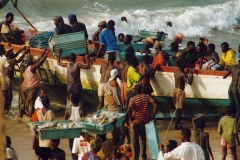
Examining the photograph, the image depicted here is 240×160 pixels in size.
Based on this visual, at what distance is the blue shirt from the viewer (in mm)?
12898

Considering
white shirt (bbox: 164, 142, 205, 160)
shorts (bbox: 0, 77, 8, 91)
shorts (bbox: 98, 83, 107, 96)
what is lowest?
white shirt (bbox: 164, 142, 205, 160)

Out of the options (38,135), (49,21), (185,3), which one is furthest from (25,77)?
(185,3)

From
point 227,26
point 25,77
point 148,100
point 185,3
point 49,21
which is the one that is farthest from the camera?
point 185,3

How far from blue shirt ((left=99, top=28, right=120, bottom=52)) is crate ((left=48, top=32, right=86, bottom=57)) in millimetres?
378

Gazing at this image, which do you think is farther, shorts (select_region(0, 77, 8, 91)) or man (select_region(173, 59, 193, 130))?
man (select_region(173, 59, 193, 130))

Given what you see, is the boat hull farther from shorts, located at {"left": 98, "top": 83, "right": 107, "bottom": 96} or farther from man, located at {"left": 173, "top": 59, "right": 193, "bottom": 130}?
shorts, located at {"left": 98, "top": 83, "right": 107, "bottom": 96}

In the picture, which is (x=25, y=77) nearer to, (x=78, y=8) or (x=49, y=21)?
(x=49, y=21)

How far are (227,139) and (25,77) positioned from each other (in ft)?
14.1

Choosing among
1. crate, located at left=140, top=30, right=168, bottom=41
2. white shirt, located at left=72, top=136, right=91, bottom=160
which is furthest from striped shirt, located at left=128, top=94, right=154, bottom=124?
crate, located at left=140, top=30, right=168, bottom=41

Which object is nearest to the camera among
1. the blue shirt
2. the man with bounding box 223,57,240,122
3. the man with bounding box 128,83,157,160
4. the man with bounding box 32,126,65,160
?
the man with bounding box 32,126,65,160

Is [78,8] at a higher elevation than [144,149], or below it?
higher

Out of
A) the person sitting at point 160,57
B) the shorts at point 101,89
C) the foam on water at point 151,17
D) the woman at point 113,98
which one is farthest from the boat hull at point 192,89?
the foam on water at point 151,17

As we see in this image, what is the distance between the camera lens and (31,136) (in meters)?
11.9

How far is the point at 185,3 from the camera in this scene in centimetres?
3359
